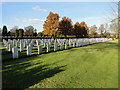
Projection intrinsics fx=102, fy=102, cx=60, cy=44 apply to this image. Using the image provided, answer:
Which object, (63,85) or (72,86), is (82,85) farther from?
(63,85)

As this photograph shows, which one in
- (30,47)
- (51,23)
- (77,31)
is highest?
(51,23)

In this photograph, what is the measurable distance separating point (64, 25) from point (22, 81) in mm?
33612

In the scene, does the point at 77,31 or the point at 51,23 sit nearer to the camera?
the point at 51,23

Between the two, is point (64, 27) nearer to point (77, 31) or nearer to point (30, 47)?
point (77, 31)

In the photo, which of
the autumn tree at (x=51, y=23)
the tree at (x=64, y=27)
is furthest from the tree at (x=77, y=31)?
the autumn tree at (x=51, y=23)

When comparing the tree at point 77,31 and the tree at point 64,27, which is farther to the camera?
the tree at point 77,31

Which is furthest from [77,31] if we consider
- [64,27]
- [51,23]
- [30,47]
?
[30,47]

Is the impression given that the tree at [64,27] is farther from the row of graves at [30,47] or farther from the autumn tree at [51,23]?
the row of graves at [30,47]

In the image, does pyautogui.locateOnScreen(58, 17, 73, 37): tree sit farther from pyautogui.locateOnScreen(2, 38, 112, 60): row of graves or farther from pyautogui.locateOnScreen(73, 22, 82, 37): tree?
pyautogui.locateOnScreen(2, 38, 112, 60): row of graves

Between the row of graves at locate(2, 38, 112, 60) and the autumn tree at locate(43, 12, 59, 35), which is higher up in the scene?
the autumn tree at locate(43, 12, 59, 35)

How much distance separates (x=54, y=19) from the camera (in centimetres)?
3175

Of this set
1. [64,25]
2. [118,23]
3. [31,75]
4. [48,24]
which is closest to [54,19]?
[48,24]

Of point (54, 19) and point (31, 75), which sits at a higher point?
point (54, 19)

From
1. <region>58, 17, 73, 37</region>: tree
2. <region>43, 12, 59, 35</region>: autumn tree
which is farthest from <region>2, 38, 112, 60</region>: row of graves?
<region>58, 17, 73, 37</region>: tree
